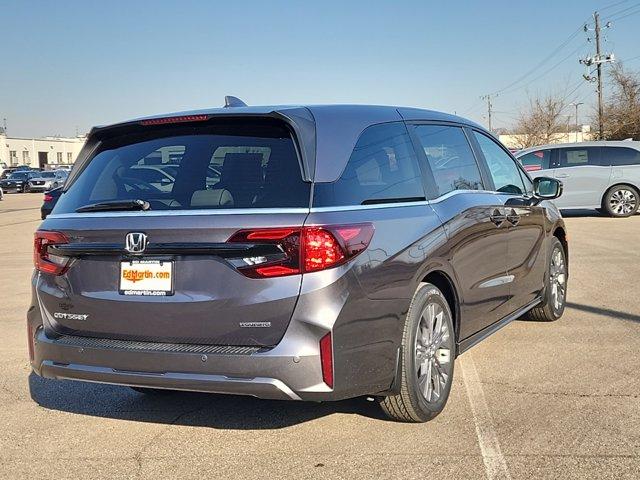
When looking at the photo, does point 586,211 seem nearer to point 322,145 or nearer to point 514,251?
point 514,251

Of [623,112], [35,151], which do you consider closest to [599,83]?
[623,112]

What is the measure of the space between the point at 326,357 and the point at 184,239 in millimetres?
857

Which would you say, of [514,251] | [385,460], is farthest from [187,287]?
[514,251]

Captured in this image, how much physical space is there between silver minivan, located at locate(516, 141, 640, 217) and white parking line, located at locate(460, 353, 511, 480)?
12860 mm

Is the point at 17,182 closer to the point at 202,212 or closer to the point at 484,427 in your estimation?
the point at 202,212

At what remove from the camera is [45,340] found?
12.9 feet

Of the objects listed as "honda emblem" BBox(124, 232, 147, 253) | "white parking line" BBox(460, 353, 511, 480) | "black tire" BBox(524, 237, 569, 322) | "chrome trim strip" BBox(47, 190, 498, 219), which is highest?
"chrome trim strip" BBox(47, 190, 498, 219)

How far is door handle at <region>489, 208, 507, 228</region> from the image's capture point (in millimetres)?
5137

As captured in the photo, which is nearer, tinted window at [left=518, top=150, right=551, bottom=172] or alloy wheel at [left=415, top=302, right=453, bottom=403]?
alloy wheel at [left=415, top=302, right=453, bottom=403]

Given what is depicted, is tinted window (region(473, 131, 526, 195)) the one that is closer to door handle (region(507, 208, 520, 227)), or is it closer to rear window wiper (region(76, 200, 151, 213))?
door handle (region(507, 208, 520, 227))

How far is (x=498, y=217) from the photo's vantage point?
5230mm

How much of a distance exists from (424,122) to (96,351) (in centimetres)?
244

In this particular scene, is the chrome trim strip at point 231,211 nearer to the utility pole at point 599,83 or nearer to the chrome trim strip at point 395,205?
→ the chrome trim strip at point 395,205

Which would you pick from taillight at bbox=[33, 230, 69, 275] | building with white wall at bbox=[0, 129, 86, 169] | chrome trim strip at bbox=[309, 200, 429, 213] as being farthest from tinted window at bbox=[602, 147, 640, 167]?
building with white wall at bbox=[0, 129, 86, 169]
